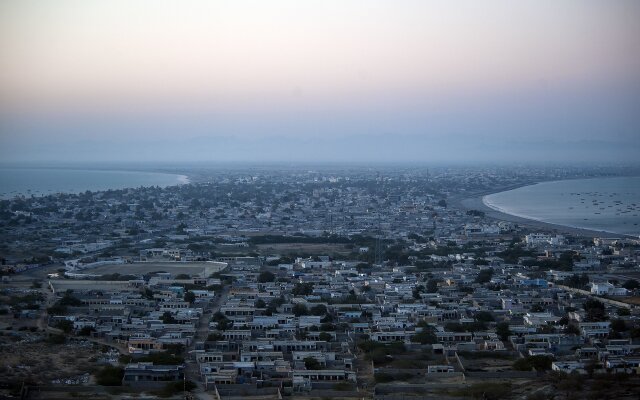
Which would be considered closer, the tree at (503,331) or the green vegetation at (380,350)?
the green vegetation at (380,350)

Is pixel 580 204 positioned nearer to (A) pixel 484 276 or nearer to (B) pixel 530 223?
(B) pixel 530 223

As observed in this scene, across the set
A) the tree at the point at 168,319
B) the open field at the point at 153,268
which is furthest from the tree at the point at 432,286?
the tree at the point at 168,319

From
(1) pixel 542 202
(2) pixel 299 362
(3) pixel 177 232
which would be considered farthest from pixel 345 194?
(2) pixel 299 362

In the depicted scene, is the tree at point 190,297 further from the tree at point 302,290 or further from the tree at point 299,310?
the tree at point 299,310

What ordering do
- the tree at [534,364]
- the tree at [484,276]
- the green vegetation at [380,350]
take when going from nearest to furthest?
1. the tree at [534,364]
2. the green vegetation at [380,350]
3. the tree at [484,276]

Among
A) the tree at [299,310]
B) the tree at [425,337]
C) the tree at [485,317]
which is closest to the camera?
the tree at [425,337]

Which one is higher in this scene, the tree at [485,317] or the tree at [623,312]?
the tree at [623,312]

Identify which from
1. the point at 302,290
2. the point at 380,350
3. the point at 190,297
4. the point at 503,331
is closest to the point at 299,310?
the point at 302,290
